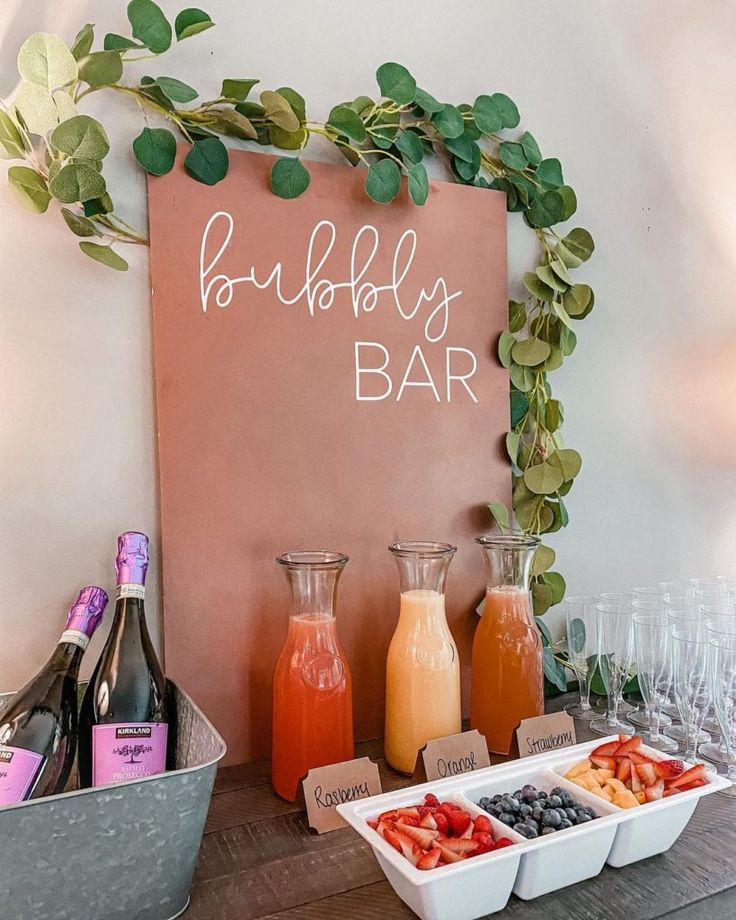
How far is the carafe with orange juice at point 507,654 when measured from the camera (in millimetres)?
1071

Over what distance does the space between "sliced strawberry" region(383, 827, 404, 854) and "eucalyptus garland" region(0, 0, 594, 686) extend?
58cm

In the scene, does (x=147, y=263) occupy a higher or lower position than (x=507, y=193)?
lower

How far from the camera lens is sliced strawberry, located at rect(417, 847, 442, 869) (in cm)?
69

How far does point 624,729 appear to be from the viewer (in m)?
1.16

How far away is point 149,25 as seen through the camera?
3.09 ft

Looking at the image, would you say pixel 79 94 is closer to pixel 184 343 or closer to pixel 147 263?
pixel 147 263

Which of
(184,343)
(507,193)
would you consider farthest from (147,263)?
(507,193)

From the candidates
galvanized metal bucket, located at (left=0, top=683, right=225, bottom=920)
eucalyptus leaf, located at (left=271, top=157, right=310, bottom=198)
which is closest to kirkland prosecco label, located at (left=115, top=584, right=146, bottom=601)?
galvanized metal bucket, located at (left=0, top=683, right=225, bottom=920)

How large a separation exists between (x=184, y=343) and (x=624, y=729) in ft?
2.84

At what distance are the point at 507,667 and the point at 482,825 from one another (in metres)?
0.32

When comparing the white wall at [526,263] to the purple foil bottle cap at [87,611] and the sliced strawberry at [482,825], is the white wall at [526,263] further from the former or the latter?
the sliced strawberry at [482,825]

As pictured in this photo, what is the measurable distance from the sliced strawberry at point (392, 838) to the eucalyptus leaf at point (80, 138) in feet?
2.65

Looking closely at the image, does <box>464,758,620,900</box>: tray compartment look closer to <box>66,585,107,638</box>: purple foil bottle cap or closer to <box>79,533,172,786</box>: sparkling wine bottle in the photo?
<box>79,533,172,786</box>: sparkling wine bottle

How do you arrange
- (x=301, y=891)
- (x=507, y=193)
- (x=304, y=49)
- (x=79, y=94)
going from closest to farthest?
(x=301, y=891)
(x=79, y=94)
(x=304, y=49)
(x=507, y=193)
